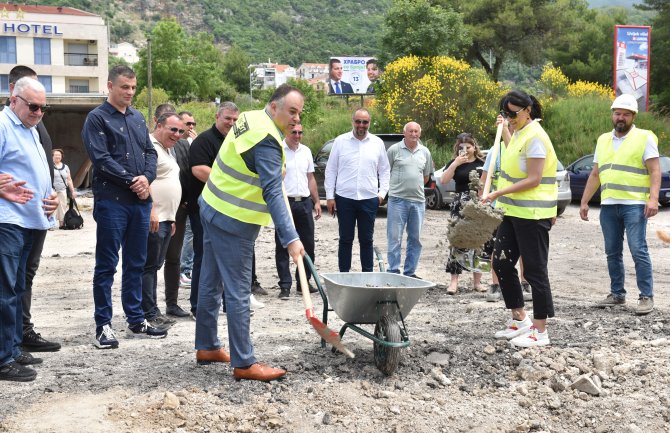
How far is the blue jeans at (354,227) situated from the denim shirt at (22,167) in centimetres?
428

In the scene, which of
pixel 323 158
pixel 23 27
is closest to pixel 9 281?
pixel 323 158

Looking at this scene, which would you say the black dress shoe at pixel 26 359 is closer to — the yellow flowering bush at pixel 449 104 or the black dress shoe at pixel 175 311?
the black dress shoe at pixel 175 311

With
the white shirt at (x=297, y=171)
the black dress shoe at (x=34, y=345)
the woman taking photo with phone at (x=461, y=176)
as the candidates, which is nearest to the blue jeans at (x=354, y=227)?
the white shirt at (x=297, y=171)

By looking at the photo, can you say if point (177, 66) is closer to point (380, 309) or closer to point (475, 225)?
point (475, 225)

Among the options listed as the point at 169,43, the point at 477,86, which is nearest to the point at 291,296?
the point at 477,86

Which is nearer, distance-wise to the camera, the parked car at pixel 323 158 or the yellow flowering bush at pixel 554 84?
the parked car at pixel 323 158

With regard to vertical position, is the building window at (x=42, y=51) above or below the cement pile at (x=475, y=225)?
above

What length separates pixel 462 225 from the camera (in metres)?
7.14

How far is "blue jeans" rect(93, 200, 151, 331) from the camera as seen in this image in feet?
20.3

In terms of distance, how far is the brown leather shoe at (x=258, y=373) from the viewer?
17.2 ft

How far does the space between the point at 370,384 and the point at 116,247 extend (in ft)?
7.55

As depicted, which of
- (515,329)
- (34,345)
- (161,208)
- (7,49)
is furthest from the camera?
(7,49)

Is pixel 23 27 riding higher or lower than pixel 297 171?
higher

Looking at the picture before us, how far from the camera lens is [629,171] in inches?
305
